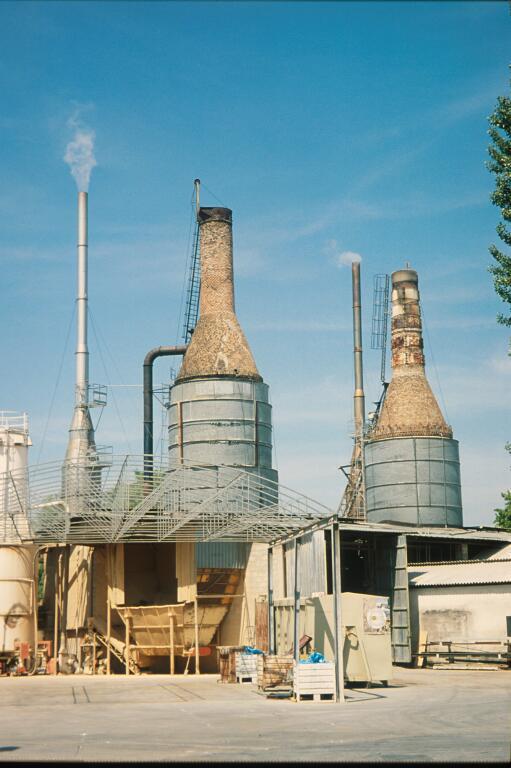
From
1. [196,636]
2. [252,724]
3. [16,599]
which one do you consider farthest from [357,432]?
[252,724]

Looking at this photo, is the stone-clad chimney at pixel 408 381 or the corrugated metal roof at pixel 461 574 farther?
the stone-clad chimney at pixel 408 381

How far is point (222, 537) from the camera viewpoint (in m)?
32.1

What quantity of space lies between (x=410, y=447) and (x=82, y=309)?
1727 centimetres

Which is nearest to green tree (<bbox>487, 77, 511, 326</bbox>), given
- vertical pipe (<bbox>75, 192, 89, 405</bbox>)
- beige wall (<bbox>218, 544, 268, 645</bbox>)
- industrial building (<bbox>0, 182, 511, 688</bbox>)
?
industrial building (<bbox>0, 182, 511, 688</bbox>)

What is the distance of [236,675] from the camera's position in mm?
24875

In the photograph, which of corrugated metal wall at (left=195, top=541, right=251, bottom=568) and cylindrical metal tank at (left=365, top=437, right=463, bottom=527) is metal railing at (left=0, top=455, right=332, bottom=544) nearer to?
corrugated metal wall at (left=195, top=541, right=251, bottom=568)

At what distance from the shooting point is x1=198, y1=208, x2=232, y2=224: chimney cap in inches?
1748

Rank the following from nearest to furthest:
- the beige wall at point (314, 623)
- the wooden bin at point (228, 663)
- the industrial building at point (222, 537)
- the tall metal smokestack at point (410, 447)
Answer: the beige wall at point (314, 623) → the wooden bin at point (228, 663) → the industrial building at point (222, 537) → the tall metal smokestack at point (410, 447)

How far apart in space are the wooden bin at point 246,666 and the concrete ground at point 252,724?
0.69m

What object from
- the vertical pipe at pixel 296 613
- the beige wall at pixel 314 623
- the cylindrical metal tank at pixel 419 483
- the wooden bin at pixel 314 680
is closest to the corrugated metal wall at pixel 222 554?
the beige wall at pixel 314 623

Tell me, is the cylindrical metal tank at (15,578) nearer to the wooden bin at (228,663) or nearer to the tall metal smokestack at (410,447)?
the wooden bin at (228,663)

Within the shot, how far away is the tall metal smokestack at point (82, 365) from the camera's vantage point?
150ft

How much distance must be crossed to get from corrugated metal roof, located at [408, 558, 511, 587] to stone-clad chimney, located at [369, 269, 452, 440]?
9.22 m

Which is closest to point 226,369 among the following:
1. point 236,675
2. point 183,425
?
point 183,425
